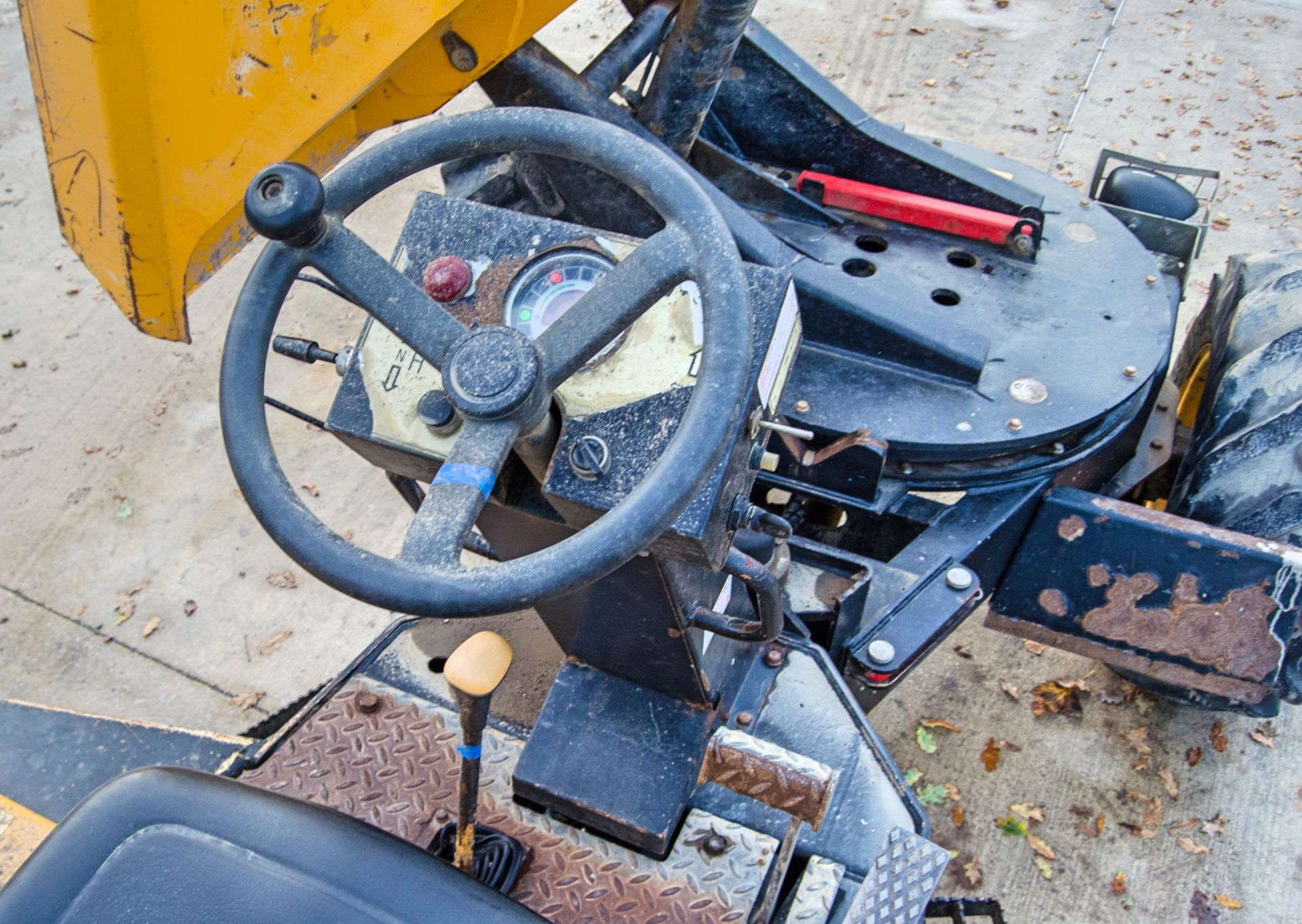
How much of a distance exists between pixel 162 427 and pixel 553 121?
2.74m

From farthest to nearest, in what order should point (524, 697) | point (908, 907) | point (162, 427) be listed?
1. point (162, 427)
2. point (524, 697)
3. point (908, 907)

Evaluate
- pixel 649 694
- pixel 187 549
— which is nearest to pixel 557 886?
pixel 649 694

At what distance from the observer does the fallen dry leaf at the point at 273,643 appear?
10.0 ft

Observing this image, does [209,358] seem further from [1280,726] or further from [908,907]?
[1280,726]

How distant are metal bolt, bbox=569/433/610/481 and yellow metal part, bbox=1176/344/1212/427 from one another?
2071 millimetres

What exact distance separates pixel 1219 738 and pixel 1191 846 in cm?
35

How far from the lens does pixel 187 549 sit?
10.8 feet

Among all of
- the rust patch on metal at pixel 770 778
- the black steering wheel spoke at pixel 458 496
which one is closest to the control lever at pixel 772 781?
the rust patch on metal at pixel 770 778

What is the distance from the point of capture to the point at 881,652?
84.5 inches

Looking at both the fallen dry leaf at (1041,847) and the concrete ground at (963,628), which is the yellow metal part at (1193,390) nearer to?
the concrete ground at (963,628)

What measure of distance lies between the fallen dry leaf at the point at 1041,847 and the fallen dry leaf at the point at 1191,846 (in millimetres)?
320

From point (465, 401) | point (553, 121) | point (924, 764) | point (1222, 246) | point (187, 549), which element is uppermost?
point (1222, 246)

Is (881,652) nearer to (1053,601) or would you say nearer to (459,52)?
(1053,601)

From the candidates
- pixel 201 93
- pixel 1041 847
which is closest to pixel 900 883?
pixel 1041 847
